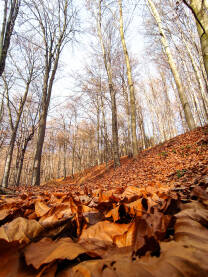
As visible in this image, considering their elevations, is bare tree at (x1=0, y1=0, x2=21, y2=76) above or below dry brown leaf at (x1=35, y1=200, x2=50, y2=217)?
above

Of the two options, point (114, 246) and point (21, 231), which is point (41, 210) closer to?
point (21, 231)

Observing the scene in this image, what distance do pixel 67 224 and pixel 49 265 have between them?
32 cm

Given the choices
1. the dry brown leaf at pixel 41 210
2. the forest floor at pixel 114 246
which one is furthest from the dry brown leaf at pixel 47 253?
the dry brown leaf at pixel 41 210

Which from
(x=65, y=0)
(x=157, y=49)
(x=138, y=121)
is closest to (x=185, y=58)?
(x=157, y=49)

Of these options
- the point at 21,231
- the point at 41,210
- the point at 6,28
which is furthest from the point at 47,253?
the point at 6,28

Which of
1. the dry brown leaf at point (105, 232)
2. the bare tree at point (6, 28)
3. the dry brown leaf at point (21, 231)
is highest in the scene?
the bare tree at point (6, 28)

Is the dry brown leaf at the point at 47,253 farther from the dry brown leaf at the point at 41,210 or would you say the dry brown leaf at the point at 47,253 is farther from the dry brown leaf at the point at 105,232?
the dry brown leaf at the point at 41,210

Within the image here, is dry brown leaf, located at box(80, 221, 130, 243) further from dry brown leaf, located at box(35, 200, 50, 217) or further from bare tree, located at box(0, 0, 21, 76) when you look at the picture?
bare tree, located at box(0, 0, 21, 76)

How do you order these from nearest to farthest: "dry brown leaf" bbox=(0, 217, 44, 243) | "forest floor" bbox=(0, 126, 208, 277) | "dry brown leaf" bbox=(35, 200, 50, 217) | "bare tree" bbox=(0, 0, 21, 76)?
"forest floor" bbox=(0, 126, 208, 277)
"dry brown leaf" bbox=(0, 217, 44, 243)
"dry brown leaf" bbox=(35, 200, 50, 217)
"bare tree" bbox=(0, 0, 21, 76)

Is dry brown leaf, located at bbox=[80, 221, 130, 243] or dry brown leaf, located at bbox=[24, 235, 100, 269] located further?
dry brown leaf, located at bbox=[80, 221, 130, 243]

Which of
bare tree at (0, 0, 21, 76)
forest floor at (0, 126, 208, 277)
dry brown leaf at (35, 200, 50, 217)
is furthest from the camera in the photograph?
bare tree at (0, 0, 21, 76)

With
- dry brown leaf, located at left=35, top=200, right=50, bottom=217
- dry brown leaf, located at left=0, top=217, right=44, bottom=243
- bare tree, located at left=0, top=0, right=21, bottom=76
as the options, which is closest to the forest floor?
dry brown leaf, located at left=0, top=217, right=44, bottom=243

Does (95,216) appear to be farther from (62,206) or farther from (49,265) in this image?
(49,265)

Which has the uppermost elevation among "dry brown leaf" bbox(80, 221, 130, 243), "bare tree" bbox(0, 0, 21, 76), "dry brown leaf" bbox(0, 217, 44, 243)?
"bare tree" bbox(0, 0, 21, 76)
